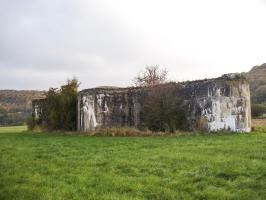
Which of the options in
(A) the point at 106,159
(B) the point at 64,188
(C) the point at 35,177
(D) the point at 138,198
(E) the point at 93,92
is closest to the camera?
(D) the point at 138,198

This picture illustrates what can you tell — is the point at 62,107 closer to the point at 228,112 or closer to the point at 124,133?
the point at 124,133

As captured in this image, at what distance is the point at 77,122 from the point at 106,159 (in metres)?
18.2

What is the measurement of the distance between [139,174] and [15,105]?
241ft

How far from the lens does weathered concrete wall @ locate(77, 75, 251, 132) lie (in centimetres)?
2531

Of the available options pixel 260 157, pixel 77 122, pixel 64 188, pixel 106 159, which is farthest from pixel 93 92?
pixel 64 188

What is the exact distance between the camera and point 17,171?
38.2 ft

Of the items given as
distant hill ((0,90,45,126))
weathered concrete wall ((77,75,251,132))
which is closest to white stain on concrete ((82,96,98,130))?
weathered concrete wall ((77,75,251,132))

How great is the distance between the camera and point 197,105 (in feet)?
86.1

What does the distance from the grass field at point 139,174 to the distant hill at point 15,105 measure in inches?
1965

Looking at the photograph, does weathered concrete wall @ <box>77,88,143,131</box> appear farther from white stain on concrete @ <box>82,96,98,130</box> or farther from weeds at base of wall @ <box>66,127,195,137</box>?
weeds at base of wall @ <box>66,127,195,137</box>

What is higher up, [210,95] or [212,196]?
[210,95]

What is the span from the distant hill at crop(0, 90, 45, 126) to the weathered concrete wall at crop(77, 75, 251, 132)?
35.1 metres

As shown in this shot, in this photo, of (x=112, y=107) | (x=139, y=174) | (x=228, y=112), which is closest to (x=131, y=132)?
(x=112, y=107)

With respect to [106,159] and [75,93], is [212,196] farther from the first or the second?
[75,93]
